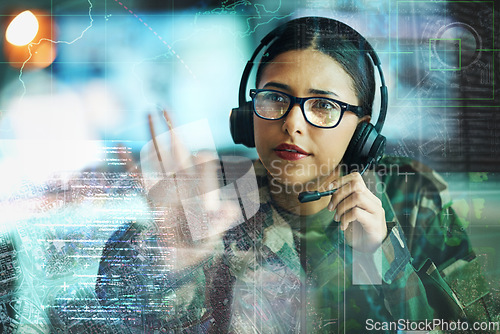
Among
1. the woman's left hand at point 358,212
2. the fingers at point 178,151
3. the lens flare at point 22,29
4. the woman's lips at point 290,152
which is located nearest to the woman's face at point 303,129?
the woman's lips at point 290,152

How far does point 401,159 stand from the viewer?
2176mm

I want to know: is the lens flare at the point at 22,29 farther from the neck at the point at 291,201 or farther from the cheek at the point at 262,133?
the neck at the point at 291,201

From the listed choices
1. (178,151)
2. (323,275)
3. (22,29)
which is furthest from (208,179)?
(22,29)

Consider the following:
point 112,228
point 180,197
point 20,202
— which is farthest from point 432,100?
point 20,202

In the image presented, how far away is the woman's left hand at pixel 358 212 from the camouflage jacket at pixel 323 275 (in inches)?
1.6

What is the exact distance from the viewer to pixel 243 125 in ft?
7.16

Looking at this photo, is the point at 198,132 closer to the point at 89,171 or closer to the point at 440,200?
the point at 89,171

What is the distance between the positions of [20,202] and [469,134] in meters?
2.43

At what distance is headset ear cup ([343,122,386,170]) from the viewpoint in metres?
2.07

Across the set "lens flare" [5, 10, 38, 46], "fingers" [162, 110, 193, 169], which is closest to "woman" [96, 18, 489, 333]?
"fingers" [162, 110, 193, 169]

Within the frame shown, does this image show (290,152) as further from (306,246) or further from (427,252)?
(427,252)

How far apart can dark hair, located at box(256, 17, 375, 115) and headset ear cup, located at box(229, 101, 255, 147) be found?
0.55ft

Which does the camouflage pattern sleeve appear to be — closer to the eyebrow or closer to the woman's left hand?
the woman's left hand

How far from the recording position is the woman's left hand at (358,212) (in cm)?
212
